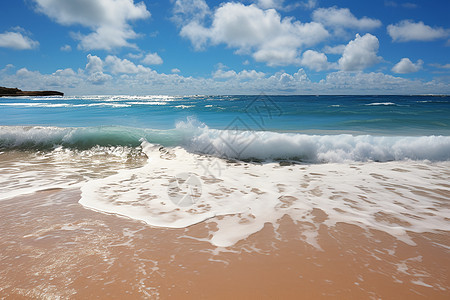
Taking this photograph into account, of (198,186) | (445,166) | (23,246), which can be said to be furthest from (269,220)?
(445,166)

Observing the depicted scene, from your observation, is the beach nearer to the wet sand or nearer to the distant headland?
the wet sand

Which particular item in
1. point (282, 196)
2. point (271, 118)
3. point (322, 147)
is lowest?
point (282, 196)

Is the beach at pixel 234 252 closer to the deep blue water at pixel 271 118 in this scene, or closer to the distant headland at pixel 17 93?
the deep blue water at pixel 271 118

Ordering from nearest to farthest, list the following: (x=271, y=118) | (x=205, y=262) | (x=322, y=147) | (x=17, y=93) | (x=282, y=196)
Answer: (x=205, y=262) → (x=282, y=196) → (x=322, y=147) → (x=271, y=118) → (x=17, y=93)

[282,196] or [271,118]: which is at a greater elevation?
[271,118]

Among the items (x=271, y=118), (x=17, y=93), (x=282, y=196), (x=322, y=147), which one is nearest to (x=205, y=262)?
(x=282, y=196)

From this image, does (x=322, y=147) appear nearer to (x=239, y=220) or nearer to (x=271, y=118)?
(x=239, y=220)

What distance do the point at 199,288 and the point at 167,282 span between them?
0.31m

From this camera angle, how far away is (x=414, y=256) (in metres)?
2.70

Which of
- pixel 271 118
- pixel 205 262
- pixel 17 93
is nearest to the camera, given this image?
pixel 205 262

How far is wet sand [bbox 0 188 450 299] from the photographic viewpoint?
2.13 meters

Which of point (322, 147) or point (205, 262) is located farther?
point (322, 147)

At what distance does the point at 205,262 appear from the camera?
8.42 ft

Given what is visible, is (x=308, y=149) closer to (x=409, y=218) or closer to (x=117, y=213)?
(x=409, y=218)
